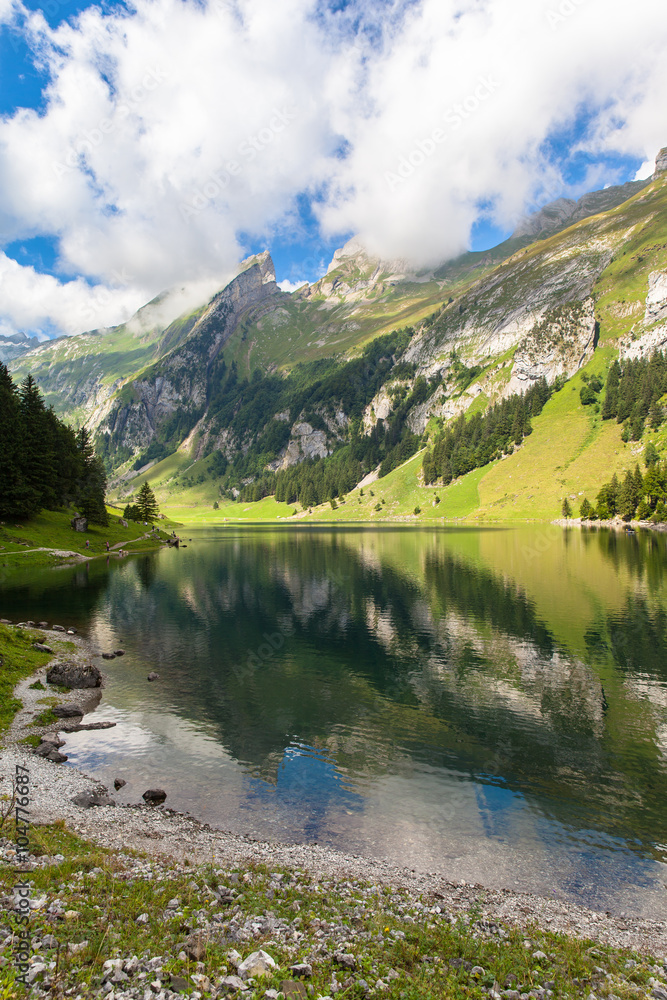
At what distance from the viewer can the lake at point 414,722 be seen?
17.4 m

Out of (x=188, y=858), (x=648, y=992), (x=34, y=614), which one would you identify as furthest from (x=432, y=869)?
(x=34, y=614)

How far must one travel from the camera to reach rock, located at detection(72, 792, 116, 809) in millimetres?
18688

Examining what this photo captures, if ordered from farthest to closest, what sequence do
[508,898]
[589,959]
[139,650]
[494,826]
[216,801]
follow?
[139,650]
[216,801]
[494,826]
[508,898]
[589,959]

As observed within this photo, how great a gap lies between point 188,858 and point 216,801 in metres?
4.13

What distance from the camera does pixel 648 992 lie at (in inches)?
422

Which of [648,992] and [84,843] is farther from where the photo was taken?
[84,843]

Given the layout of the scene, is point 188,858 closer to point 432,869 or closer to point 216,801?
point 216,801

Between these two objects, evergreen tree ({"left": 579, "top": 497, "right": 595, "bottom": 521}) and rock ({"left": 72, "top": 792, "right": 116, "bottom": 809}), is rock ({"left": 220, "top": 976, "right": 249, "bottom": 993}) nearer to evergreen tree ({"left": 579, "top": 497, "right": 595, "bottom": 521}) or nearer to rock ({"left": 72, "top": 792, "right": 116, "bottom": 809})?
rock ({"left": 72, "top": 792, "right": 116, "bottom": 809})

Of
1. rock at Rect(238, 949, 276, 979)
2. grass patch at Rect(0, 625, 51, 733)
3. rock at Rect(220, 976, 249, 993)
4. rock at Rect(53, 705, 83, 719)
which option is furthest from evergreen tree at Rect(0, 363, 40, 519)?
rock at Rect(220, 976, 249, 993)

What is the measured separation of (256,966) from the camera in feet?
32.7

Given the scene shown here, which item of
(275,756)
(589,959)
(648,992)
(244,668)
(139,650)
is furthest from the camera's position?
(139,650)

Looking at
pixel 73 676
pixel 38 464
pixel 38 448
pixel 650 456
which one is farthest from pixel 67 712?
pixel 650 456

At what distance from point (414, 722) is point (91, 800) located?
1656 cm

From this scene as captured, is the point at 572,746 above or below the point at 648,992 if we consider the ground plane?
below
